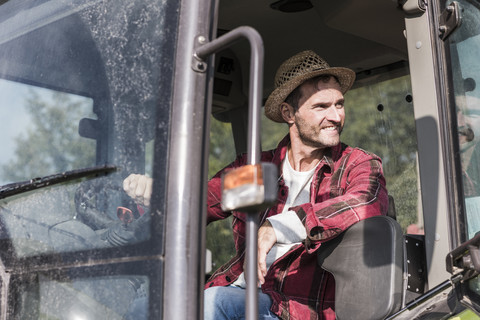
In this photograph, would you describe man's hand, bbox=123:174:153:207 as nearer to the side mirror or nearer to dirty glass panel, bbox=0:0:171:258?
dirty glass panel, bbox=0:0:171:258

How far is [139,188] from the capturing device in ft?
6.28

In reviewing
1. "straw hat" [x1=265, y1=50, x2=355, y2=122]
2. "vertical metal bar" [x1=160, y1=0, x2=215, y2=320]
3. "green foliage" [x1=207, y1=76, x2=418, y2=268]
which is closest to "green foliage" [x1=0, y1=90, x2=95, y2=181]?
"vertical metal bar" [x1=160, y1=0, x2=215, y2=320]

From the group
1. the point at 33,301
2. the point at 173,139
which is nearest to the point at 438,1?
the point at 173,139

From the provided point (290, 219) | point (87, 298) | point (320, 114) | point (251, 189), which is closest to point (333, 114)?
Answer: point (320, 114)

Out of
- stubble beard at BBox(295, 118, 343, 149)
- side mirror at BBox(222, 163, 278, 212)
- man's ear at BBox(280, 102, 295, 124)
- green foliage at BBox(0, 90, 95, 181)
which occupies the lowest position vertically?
side mirror at BBox(222, 163, 278, 212)

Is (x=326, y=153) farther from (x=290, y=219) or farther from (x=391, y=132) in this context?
(x=290, y=219)

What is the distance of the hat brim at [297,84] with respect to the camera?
3.05 m

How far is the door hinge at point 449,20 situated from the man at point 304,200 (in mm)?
604

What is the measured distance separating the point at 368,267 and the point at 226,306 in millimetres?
538

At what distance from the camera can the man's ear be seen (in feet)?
10.6

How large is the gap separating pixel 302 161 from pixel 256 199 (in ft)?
5.34

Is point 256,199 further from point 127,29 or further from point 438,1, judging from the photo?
point 438,1

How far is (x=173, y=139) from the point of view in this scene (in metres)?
1.87

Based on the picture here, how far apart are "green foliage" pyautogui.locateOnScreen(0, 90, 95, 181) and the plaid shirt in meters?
0.73
